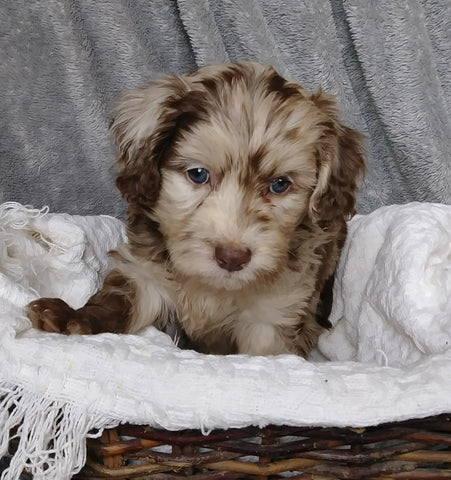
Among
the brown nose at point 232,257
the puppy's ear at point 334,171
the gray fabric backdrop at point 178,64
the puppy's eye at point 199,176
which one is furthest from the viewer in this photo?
the gray fabric backdrop at point 178,64

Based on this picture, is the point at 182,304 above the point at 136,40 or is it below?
below

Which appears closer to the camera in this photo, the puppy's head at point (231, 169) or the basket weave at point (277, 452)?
the basket weave at point (277, 452)

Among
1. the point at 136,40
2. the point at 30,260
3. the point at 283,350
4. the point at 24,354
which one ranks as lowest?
the point at 283,350

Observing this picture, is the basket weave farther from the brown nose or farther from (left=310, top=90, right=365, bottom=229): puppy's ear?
(left=310, top=90, right=365, bottom=229): puppy's ear

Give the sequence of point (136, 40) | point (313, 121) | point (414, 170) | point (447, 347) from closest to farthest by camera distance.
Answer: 1. point (447, 347)
2. point (313, 121)
3. point (136, 40)
4. point (414, 170)

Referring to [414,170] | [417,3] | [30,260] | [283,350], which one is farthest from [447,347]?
[417,3]

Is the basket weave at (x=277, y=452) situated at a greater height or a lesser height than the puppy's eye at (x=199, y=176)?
lesser

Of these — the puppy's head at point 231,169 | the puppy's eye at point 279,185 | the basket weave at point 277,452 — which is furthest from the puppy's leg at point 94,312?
the puppy's eye at point 279,185

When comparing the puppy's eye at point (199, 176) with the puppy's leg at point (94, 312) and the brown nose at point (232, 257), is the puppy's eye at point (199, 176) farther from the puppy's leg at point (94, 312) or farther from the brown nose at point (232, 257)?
the puppy's leg at point (94, 312)

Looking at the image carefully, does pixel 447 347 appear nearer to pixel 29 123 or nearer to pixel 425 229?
pixel 425 229
